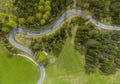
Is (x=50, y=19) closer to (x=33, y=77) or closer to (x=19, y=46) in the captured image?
(x=19, y=46)

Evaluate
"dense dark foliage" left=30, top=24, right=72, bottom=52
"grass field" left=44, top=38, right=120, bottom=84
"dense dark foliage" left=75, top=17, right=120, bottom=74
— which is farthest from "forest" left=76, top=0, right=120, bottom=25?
"grass field" left=44, top=38, right=120, bottom=84

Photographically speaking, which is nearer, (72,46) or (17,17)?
(17,17)

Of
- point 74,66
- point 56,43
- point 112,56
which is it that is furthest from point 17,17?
point 112,56

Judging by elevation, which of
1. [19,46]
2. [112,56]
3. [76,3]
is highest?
[76,3]

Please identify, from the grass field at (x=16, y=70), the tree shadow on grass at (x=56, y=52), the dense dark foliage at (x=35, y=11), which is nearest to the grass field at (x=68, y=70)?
the tree shadow on grass at (x=56, y=52)

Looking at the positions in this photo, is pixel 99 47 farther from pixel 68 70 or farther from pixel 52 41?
pixel 52 41

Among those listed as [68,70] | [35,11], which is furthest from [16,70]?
[35,11]

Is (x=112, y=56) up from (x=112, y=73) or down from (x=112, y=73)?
up

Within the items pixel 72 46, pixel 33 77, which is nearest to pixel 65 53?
pixel 72 46
